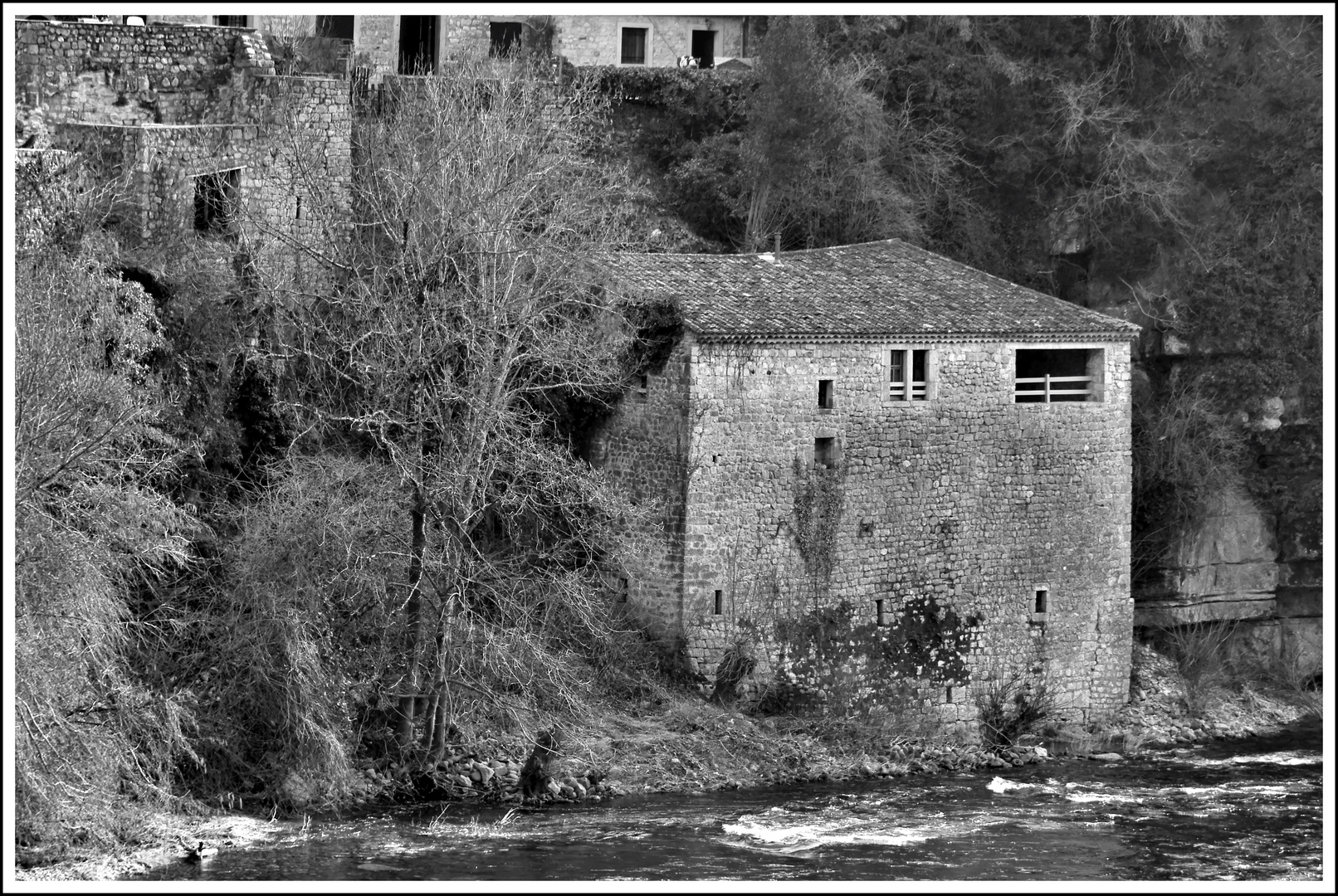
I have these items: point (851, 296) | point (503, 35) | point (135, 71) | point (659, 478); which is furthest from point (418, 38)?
point (659, 478)

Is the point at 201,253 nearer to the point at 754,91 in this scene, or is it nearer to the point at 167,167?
the point at 167,167

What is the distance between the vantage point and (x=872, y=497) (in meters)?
35.4

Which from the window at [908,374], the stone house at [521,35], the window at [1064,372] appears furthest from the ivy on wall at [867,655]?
the stone house at [521,35]

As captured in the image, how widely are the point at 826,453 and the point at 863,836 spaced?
629cm

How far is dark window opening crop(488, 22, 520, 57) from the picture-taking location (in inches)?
1764

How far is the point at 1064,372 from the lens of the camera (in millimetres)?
37406

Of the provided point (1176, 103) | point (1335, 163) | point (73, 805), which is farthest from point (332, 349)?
point (1176, 103)

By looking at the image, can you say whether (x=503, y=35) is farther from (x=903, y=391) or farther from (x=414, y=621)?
(x=414, y=621)

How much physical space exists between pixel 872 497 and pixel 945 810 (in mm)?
4867

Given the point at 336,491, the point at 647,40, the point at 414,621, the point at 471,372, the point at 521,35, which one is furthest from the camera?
the point at 647,40

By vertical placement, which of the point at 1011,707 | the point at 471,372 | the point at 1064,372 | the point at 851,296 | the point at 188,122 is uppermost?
the point at 188,122

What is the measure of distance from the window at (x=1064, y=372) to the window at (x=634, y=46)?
1221 cm

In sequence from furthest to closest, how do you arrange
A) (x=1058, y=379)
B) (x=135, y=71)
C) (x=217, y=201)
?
1. (x=135, y=71)
2. (x=1058, y=379)
3. (x=217, y=201)

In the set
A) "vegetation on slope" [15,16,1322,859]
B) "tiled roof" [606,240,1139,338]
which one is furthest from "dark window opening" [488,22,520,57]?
"tiled roof" [606,240,1139,338]
